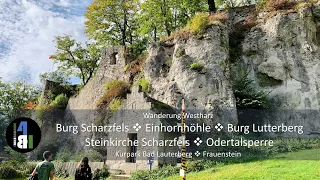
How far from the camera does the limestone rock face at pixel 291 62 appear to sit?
23.9m

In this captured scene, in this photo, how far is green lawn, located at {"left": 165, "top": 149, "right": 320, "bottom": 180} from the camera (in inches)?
578

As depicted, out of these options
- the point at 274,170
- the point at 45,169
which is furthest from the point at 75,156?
the point at 45,169

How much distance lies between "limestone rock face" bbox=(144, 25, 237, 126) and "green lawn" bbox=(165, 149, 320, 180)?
16.2 ft

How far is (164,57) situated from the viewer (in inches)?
1039

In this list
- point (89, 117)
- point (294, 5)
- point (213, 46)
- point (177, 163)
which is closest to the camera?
point (177, 163)

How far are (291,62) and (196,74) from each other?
21.2ft

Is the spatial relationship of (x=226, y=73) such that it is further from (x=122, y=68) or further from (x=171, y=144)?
(x=122, y=68)

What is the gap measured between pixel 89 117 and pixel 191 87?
10602 mm

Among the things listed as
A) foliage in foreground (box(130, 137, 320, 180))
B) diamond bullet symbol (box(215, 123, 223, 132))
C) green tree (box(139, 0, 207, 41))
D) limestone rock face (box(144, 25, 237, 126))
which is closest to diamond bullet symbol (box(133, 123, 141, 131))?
foliage in foreground (box(130, 137, 320, 180))

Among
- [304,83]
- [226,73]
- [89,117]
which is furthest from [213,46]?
[89,117]

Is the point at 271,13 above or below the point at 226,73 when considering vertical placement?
above

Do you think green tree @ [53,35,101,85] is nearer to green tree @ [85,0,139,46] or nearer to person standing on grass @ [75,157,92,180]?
green tree @ [85,0,139,46]

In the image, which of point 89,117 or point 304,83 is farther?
point 89,117

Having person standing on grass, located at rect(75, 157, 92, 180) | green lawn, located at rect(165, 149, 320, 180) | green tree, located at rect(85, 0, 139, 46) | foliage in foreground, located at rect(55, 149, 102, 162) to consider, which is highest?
green tree, located at rect(85, 0, 139, 46)
